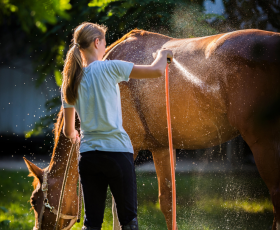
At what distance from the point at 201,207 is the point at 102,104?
373 cm

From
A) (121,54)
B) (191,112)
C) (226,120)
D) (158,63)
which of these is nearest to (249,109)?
(226,120)

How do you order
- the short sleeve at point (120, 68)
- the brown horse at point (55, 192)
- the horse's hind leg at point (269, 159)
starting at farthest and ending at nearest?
1. the brown horse at point (55, 192)
2. the horse's hind leg at point (269, 159)
3. the short sleeve at point (120, 68)

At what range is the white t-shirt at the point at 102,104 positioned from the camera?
6.56 ft

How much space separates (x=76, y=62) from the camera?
2057mm

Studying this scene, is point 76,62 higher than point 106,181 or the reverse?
higher

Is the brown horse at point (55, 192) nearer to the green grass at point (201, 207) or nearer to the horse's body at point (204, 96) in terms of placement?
the horse's body at point (204, 96)

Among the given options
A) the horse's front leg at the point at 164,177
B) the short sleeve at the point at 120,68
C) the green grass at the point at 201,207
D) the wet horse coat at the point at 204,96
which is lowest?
the green grass at the point at 201,207

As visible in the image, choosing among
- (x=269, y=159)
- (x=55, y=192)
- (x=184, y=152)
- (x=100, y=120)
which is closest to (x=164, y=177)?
(x=55, y=192)

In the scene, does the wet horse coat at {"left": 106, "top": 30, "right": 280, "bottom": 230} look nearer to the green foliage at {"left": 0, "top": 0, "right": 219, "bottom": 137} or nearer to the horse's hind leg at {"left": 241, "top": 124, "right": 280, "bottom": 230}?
the horse's hind leg at {"left": 241, "top": 124, "right": 280, "bottom": 230}

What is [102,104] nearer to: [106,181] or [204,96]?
[106,181]

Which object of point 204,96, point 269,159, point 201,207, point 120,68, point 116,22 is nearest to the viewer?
point 120,68

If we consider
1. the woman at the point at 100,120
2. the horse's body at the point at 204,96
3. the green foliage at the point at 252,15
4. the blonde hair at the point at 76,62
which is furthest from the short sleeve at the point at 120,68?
the green foliage at the point at 252,15

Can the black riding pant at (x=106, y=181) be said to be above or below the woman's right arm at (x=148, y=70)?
below

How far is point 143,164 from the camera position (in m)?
7.08
